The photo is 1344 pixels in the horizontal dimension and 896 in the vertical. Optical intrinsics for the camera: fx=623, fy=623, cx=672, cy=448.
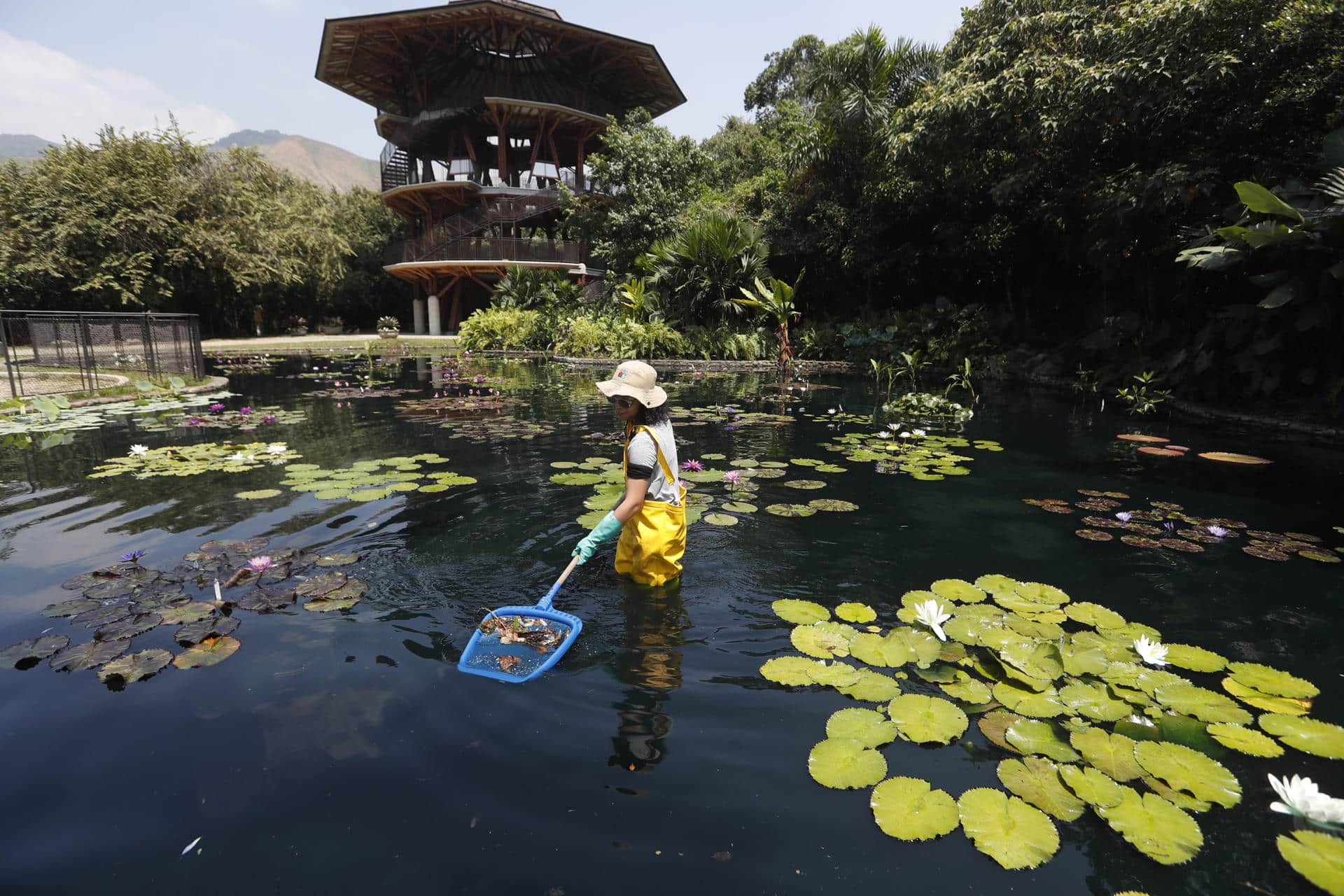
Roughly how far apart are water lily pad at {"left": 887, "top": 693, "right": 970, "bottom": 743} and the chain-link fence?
11304mm

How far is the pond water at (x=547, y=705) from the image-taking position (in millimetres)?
1709

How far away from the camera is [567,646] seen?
2701 mm

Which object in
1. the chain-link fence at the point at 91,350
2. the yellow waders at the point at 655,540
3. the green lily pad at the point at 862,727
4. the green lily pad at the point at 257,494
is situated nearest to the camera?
the green lily pad at the point at 862,727

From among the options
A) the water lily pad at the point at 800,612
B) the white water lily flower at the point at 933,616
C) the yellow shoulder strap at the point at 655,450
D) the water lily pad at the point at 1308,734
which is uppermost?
the yellow shoulder strap at the point at 655,450

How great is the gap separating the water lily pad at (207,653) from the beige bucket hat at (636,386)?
198 cm

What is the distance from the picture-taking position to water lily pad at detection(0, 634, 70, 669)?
8.59 feet

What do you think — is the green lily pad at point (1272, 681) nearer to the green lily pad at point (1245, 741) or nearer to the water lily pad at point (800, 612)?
the green lily pad at point (1245, 741)

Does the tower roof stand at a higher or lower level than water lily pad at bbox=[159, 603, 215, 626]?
higher

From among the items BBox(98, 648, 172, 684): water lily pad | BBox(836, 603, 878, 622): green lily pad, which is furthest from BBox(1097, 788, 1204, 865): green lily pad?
BBox(98, 648, 172, 684): water lily pad

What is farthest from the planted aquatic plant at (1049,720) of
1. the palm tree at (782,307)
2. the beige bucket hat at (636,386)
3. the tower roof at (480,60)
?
the tower roof at (480,60)

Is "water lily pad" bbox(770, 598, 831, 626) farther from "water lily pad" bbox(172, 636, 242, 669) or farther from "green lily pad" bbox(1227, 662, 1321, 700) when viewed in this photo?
"water lily pad" bbox(172, 636, 242, 669)

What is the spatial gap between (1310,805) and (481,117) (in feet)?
106

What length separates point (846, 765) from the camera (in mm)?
2012

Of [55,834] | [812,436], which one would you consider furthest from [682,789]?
[812,436]
